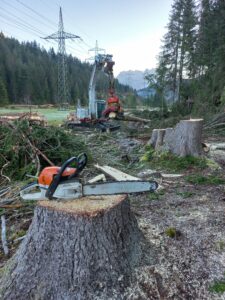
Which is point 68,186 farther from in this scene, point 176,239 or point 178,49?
point 178,49

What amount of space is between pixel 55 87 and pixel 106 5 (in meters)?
42.2

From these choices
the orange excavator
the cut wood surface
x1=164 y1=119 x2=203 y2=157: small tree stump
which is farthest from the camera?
the orange excavator

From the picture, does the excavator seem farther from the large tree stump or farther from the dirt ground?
the dirt ground

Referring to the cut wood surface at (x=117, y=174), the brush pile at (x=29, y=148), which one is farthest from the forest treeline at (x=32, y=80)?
the cut wood surface at (x=117, y=174)

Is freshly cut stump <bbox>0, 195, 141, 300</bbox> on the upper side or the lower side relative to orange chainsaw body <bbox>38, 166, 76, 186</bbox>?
lower

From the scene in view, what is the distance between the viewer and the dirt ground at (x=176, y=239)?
63.8 inches

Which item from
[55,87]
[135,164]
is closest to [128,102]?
[135,164]

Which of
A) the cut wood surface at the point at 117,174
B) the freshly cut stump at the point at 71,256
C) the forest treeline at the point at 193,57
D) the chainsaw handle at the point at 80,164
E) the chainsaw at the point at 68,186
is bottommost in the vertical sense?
the cut wood surface at the point at 117,174

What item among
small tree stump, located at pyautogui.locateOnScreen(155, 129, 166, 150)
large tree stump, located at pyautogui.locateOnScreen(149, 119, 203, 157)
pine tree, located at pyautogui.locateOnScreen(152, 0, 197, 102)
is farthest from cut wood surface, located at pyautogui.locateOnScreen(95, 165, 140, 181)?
pine tree, located at pyautogui.locateOnScreen(152, 0, 197, 102)

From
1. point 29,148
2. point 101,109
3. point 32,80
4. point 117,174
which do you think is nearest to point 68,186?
point 117,174

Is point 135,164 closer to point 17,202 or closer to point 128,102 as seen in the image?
point 17,202

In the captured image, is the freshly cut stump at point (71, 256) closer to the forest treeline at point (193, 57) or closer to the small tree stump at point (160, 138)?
the small tree stump at point (160, 138)

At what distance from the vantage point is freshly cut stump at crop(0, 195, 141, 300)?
1562 millimetres

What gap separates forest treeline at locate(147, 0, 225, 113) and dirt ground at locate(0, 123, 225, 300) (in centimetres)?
946
